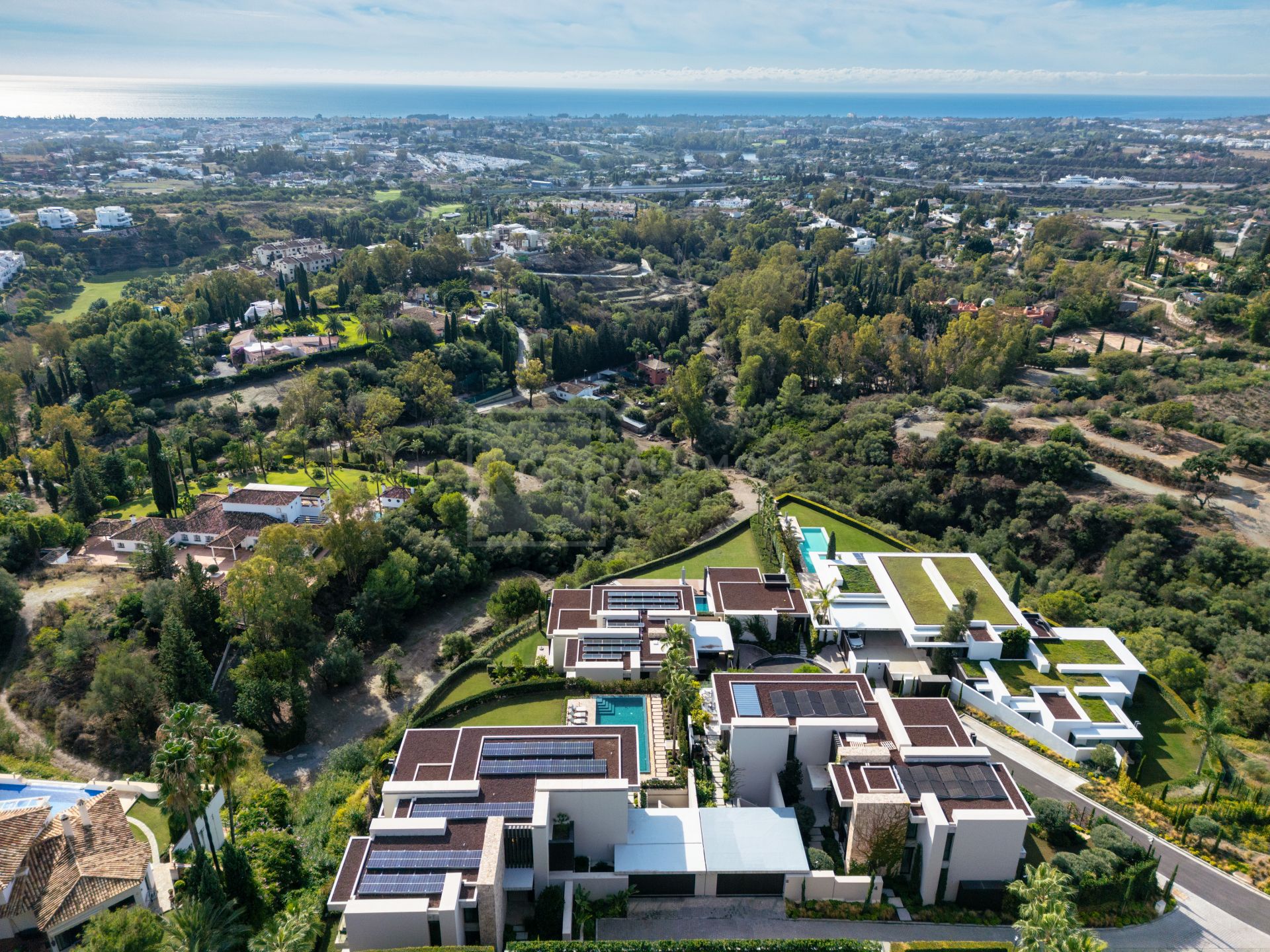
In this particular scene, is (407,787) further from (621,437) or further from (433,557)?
(621,437)

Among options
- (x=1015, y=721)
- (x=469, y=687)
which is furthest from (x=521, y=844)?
(x=1015, y=721)

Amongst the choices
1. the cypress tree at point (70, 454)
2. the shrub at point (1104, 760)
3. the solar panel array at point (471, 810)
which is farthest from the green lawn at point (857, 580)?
the cypress tree at point (70, 454)

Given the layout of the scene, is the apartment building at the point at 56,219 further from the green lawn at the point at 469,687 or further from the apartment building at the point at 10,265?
the green lawn at the point at 469,687

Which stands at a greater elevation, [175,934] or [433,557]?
[175,934]

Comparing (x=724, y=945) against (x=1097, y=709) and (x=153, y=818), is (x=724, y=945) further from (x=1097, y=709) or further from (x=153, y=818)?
Answer: (x=153, y=818)

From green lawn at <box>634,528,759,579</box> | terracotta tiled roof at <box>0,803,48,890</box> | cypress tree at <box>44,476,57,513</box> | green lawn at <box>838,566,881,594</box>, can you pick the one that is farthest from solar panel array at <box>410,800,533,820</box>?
cypress tree at <box>44,476,57,513</box>

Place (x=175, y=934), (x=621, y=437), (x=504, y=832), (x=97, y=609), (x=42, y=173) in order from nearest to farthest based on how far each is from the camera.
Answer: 1. (x=175, y=934)
2. (x=504, y=832)
3. (x=97, y=609)
4. (x=621, y=437)
5. (x=42, y=173)

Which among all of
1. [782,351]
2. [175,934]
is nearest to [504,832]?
[175,934]
